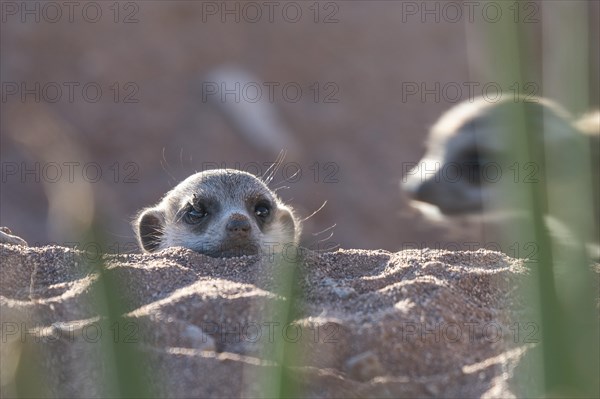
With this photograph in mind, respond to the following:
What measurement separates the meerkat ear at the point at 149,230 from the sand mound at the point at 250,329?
Answer: 7.19 feet

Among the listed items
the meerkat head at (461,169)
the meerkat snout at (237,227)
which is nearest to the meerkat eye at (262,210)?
the meerkat snout at (237,227)

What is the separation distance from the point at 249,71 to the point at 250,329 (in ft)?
36.2

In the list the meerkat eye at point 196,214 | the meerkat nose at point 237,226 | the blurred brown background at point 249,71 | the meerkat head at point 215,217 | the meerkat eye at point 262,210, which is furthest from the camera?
the blurred brown background at point 249,71

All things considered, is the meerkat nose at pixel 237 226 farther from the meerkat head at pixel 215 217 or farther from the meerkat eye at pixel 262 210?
the meerkat eye at pixel 262 210

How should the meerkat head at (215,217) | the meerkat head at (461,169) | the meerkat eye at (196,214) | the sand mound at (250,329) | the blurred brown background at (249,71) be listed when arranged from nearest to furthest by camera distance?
the sand mound at (250,329) < the meerkat head at (215,217) < the meerkat eye at (196,214) < the meerkat head at (461,169) < the blurred brown background at (249,71)

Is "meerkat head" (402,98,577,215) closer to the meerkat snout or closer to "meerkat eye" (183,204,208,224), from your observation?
"meerkat eye" (183,204,208,224)

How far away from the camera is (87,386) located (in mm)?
2289

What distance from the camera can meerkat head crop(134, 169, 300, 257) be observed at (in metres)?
5.14

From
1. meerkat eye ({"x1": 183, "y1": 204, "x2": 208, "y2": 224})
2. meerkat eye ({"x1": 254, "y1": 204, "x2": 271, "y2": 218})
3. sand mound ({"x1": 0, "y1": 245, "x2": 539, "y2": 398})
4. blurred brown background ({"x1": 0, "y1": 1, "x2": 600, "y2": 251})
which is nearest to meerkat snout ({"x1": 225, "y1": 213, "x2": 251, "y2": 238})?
meerkat eye ({"x1": 183, "y1": 204, "x2": 208, "y2": 224})

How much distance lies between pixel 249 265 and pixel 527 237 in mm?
1956

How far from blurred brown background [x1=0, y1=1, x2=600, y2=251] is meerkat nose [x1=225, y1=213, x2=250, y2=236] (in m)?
6.51

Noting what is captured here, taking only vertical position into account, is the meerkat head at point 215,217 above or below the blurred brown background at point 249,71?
below

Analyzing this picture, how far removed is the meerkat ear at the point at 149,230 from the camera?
5684 millimetres

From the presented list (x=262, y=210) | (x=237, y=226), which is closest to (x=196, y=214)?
(x=262, y=210)
